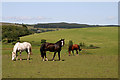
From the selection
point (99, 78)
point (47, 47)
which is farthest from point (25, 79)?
point (47, 47)

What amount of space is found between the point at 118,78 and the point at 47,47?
1380cm

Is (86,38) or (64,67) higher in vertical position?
(86,38)

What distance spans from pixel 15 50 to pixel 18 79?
536 inches

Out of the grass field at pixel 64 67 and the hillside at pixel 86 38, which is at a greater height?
the hillside at pixel 86 38

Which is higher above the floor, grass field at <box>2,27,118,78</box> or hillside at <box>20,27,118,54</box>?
hillside at <box>20,27,118,54</box>

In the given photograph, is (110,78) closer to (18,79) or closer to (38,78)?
(38,78)

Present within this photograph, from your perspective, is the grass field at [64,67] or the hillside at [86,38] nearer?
the grass field at [64,67]

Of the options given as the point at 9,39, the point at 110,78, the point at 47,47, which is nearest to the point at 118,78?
the point at 110,78

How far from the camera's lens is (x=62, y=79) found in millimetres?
15352

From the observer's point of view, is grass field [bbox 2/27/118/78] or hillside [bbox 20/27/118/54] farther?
hillside [bbox 20/27/118/54]

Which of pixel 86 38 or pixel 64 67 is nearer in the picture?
pixel 64 67

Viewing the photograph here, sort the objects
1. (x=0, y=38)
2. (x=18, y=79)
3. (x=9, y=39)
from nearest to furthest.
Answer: (x=18, y=79) < (x=9, y=39) < (x=0, y=38)

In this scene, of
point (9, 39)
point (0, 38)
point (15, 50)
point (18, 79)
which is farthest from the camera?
point (0, 38)

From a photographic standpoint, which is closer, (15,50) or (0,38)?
(15,50)
